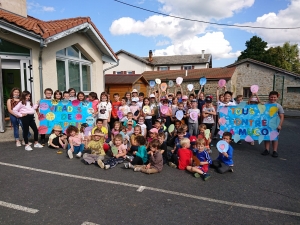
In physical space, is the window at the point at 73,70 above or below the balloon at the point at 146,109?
above

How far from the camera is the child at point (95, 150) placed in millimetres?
5253

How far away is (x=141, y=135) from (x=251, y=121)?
3.20 m

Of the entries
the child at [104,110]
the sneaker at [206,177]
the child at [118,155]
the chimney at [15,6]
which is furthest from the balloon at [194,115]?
the chimney at [15,6]

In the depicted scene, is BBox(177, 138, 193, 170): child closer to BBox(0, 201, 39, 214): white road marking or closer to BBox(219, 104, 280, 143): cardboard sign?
BBox(219, 104, 280, 143): cardboard sign

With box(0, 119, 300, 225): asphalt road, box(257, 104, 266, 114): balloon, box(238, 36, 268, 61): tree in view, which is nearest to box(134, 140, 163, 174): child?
box(0, 119, 300, 225): asphalt road

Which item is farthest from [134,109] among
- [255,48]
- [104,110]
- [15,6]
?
[255,48]

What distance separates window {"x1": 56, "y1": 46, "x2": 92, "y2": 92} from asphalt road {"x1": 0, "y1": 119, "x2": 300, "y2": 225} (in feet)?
16.7

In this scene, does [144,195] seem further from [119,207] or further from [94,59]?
[94,59]

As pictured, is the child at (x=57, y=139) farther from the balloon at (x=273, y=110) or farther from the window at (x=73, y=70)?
the balloon at (x=273, y=110)

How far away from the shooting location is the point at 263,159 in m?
5.79

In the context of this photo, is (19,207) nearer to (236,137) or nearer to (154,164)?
(154,164)

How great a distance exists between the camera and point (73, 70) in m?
10.6

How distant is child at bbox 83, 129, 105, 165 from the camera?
5.25m

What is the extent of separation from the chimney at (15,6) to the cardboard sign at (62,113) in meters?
5.74
